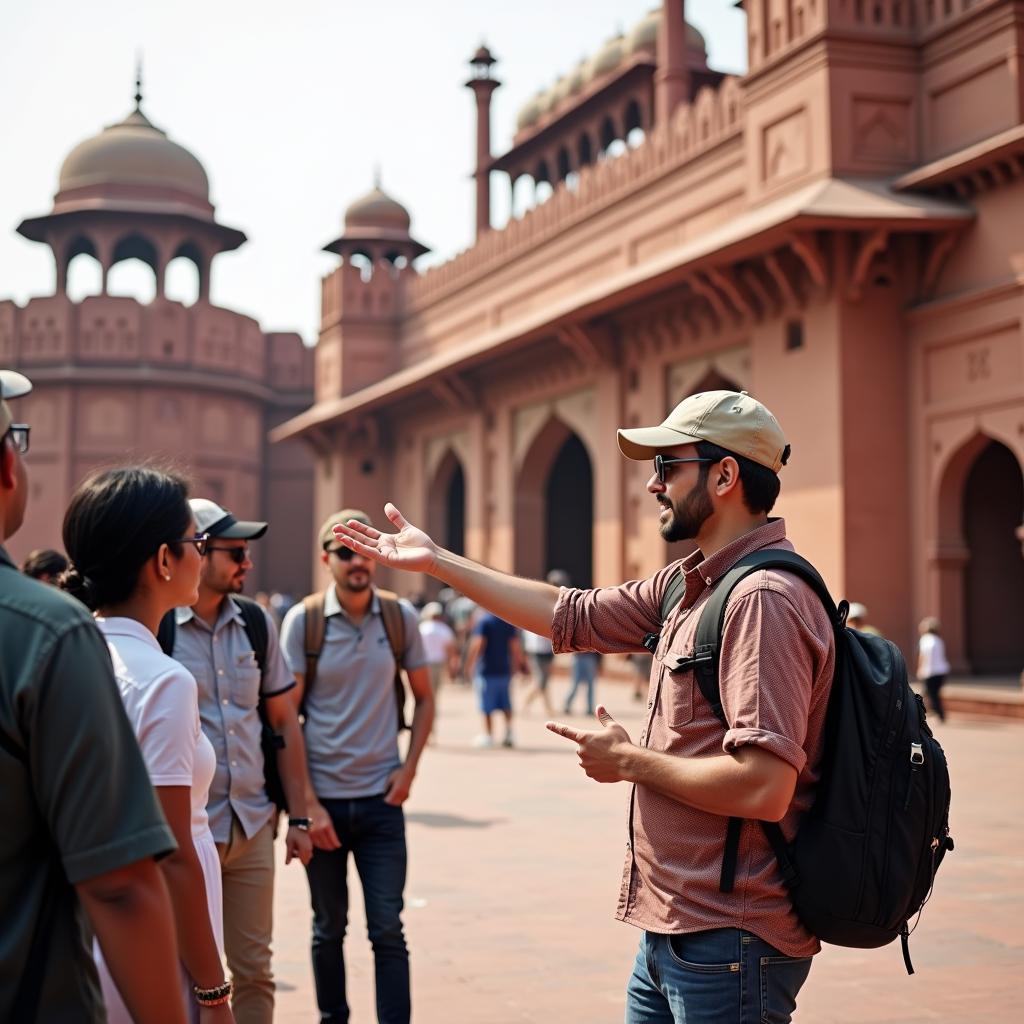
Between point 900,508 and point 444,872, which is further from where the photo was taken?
point 900,508

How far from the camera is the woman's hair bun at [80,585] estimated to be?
7.02ft

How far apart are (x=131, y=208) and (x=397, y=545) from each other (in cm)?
2946

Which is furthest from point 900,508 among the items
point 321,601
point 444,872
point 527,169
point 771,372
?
point 527,169

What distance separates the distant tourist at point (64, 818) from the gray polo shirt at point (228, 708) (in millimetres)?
1817

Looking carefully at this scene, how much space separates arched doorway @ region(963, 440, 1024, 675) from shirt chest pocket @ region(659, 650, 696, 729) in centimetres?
1303

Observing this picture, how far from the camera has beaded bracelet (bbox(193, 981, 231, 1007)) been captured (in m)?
2.19

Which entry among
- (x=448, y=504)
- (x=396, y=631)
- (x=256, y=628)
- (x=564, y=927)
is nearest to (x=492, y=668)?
(x=564, y=927)

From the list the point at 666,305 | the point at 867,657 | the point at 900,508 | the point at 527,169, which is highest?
the point at 527,169

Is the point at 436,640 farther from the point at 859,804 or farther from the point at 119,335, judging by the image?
the point at 119,335

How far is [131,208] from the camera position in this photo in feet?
98.9

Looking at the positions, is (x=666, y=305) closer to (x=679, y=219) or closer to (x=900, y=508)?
(x=679, y=219)

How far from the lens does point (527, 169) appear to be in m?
30.2

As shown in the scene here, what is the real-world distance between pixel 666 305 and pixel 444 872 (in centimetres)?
1230

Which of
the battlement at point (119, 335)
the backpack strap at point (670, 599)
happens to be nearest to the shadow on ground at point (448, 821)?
the backpack strap at point (670, 599)
